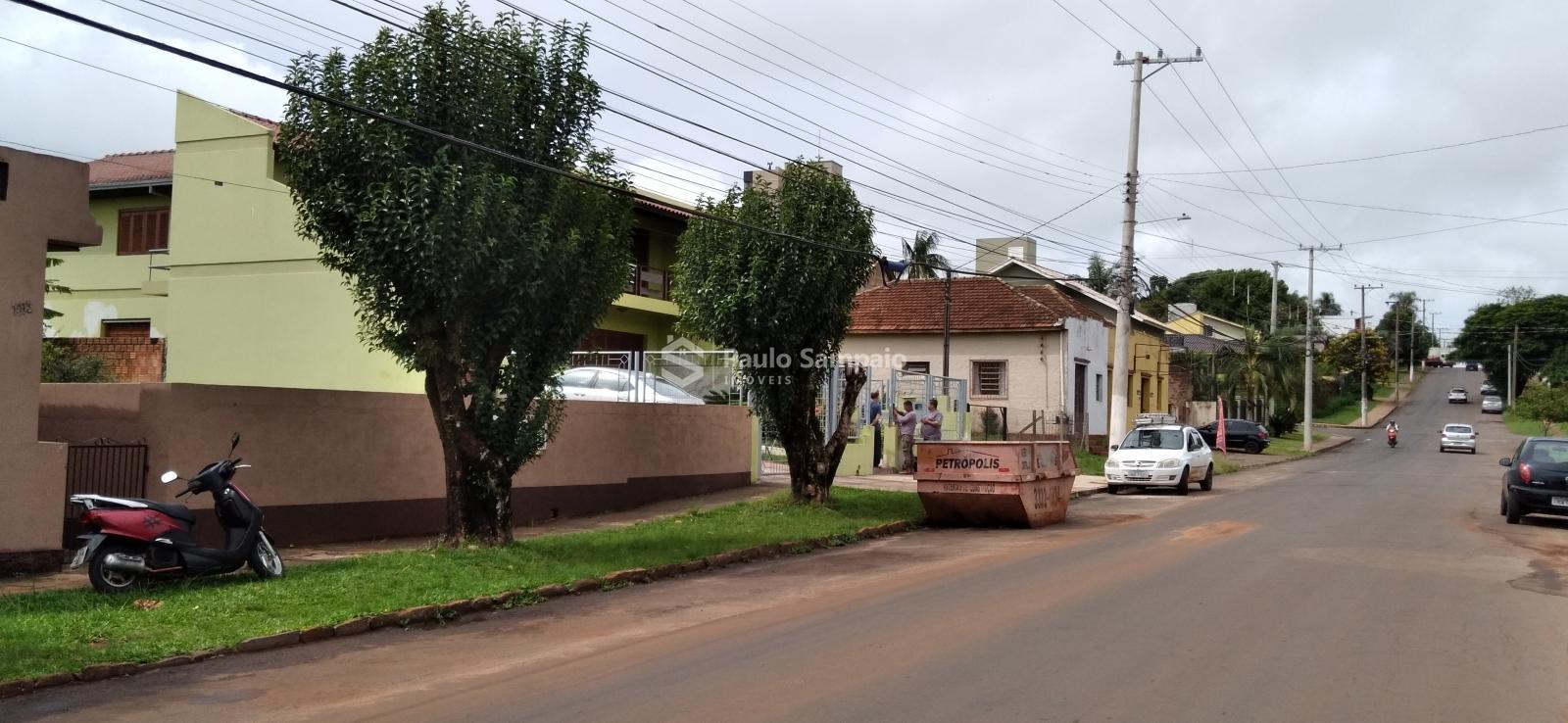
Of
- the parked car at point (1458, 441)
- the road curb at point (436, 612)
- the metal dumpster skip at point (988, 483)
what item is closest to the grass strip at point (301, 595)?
the road curb at point (436, 612)

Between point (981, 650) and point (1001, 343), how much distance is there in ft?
98.6

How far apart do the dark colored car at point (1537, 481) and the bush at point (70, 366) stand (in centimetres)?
2300

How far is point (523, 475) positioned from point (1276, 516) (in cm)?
1193

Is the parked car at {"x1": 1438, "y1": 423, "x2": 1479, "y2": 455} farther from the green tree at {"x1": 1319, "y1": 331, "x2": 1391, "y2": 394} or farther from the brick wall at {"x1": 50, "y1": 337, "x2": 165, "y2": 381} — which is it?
the brick wall at {"x1": 50, "y1": 337, "x2": 165, "y2": 381}

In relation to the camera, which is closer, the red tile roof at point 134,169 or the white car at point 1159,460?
the white car at point 1159,460

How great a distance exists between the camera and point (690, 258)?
17984 mm

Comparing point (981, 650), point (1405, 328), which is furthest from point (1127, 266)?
point (1405, 328)

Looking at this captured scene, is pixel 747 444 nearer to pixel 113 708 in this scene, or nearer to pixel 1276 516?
pixel 1276 516

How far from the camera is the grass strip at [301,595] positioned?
8.04 metres

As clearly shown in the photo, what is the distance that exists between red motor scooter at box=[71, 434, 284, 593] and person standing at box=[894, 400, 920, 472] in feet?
56.3

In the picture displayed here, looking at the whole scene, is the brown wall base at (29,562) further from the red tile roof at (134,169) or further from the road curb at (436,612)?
A: the red tile roof at (134,169)

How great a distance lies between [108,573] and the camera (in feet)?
31.3

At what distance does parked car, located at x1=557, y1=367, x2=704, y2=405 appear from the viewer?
69.8ft

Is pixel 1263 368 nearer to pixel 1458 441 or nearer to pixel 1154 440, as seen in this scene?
pixel 1458 441
